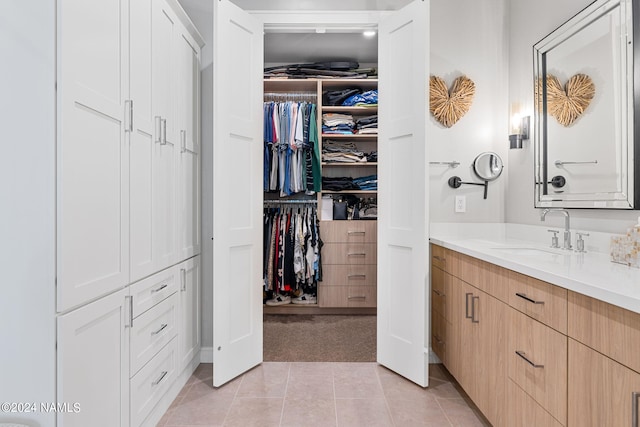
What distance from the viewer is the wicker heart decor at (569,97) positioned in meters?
1.83

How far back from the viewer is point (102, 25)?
1372 mm

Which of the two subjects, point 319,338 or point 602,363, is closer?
point 602,363

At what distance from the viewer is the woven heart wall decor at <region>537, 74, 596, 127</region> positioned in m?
1.83

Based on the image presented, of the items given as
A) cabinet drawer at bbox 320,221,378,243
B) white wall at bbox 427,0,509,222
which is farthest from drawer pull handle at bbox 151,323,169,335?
cabinet drawer at bbox 320,221,378,243

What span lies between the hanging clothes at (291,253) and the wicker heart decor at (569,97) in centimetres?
223

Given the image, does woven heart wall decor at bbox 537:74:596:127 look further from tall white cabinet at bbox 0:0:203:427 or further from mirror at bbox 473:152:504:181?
tall white cabinet at bbox 0:0:203:427

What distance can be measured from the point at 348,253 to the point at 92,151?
272 cm

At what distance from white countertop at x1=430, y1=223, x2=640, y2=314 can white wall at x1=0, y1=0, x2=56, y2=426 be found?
1.62 m

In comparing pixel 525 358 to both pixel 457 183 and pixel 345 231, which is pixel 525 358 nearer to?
pixel 457 183

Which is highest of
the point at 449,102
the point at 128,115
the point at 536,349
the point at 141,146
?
the point at 449,102

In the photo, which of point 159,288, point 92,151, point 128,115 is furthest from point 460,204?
point 92,151

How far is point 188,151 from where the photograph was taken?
2.32 m

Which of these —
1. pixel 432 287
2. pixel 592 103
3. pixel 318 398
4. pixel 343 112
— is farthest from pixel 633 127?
pixel 343 112

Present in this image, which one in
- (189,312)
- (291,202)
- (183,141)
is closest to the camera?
(183,141)
